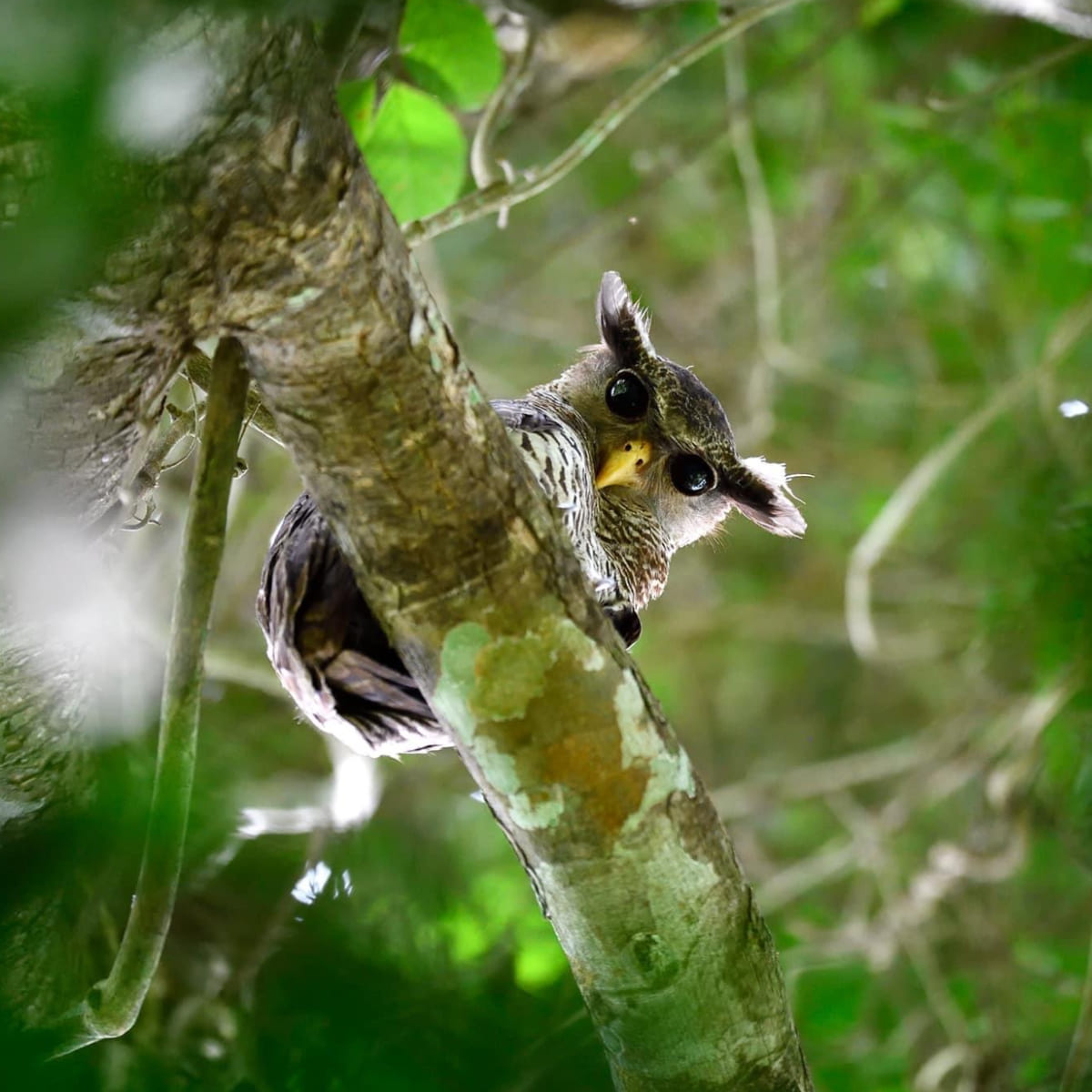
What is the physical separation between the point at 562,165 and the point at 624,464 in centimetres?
69

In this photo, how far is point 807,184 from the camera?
5070mm

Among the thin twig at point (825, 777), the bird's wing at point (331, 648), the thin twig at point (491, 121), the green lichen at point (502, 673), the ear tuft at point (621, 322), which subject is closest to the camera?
the green lichen at point (502, 673)

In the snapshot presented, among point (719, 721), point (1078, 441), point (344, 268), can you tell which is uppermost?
point (344, 268)

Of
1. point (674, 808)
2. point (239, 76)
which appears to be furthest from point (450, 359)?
point (674, 808)

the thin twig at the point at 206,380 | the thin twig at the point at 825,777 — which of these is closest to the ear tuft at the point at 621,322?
the thin twig at the point at 206,380

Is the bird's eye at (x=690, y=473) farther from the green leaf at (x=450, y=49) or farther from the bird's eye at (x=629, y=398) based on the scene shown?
the green leaf at (x=450, y=49)

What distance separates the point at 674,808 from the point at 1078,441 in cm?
312

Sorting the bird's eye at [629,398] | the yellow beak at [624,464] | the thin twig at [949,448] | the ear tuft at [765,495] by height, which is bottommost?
the thin twig at [949,448]

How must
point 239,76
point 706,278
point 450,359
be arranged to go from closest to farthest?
point 239,76
point 450,359
point 706,278

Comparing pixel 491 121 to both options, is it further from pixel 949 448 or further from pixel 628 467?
pixel 949 448

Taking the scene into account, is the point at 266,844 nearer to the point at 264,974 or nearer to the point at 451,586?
the point at 264,974

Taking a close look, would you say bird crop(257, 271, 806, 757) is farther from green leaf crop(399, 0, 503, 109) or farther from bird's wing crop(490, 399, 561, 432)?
green leaf crop(399, 0, 503, 109)

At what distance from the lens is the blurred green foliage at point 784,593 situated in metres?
1.22

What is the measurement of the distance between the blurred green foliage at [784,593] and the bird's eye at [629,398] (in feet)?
2.27
